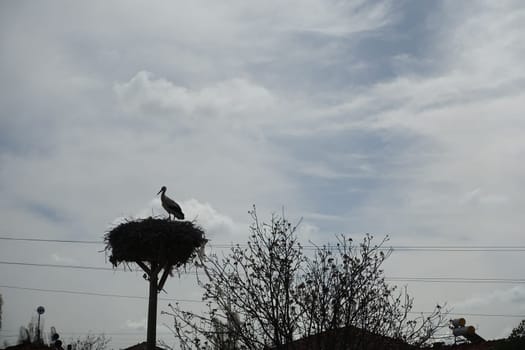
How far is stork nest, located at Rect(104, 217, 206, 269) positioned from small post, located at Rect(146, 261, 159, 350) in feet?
1.20

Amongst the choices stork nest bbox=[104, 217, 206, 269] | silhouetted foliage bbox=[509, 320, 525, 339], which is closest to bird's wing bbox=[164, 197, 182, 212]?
stork nest bbox=[104, 217, 206, 269]

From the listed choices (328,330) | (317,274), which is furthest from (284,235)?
(328,330)

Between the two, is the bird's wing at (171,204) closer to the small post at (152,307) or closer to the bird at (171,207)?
the bird at (171,207)

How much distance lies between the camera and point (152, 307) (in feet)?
62.6

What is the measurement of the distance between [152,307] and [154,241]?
2.00 m

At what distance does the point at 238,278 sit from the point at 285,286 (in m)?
0.66

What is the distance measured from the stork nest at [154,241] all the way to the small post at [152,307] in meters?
0.37

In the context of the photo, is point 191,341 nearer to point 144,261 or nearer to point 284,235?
point 284,235

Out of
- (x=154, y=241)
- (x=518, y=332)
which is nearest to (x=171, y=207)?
(x=154, y=241)

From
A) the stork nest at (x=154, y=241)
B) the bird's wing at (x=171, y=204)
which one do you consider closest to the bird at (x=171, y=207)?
the bird's wing at (x=171, y=204)

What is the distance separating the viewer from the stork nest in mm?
18344

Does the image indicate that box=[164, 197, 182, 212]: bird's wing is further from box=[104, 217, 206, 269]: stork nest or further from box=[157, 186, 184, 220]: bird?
box=[104, 217, 206, 269]: stork nest

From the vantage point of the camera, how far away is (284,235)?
9.64 m

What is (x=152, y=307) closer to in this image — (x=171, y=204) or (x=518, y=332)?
(x=171, y=204)
